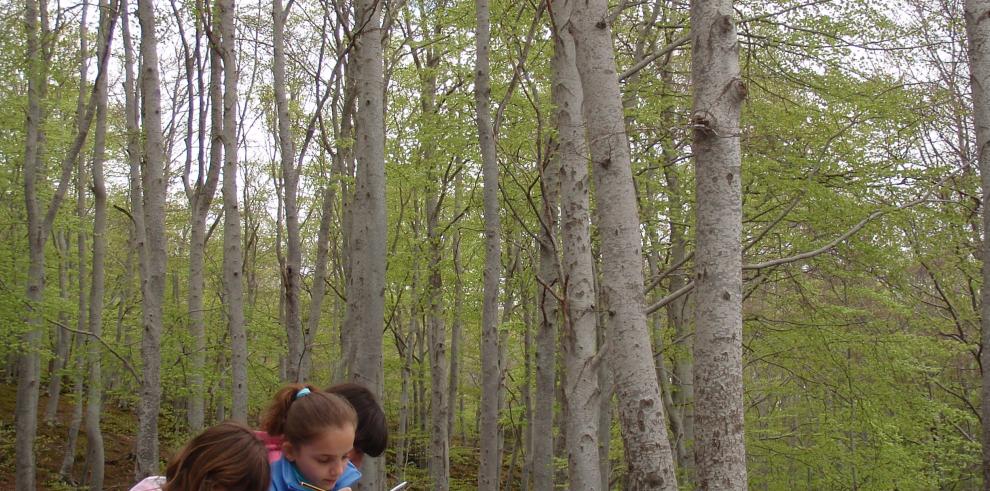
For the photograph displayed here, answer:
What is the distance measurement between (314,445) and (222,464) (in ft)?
Answer: 1.36

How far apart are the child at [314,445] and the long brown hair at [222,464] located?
0.32 meters

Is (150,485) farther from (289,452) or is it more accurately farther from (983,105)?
(983,105)

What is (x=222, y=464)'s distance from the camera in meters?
2.02

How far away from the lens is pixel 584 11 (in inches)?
165

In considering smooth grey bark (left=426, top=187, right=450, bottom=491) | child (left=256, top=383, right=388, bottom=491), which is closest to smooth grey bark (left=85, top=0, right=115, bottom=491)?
smooth grey bark (left=426, top=187, right=450, bottom=491)

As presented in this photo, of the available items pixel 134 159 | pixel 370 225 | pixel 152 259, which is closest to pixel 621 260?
pixel 370 225

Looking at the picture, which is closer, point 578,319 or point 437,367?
point 578,319

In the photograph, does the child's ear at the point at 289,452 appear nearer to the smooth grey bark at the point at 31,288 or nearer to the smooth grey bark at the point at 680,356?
the smooth grey bark at the point at 680,356

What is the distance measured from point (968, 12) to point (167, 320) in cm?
1186

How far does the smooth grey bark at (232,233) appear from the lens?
7.83 meters

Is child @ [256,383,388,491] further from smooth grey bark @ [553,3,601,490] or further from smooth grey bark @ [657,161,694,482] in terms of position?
smooth grey bark @ [657,161,694,482]

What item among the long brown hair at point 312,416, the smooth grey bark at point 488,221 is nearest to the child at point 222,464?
the long brown hair at point 312,416

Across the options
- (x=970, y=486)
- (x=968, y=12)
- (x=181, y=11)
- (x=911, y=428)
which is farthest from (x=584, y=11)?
(x=970, y=486)

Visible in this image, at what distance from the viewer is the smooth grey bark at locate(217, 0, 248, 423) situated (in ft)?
25.7
